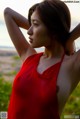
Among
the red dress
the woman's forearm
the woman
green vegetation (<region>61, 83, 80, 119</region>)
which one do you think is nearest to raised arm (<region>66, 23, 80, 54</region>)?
the woman

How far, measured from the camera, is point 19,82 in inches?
44.5

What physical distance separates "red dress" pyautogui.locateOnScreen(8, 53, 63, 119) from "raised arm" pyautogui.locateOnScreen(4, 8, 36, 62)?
0.15 meters

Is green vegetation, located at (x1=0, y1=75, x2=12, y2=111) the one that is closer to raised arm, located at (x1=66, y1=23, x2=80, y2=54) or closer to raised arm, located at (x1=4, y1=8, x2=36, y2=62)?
raised arm, located at (x1=4, y1=8, x2=36, y2=62)

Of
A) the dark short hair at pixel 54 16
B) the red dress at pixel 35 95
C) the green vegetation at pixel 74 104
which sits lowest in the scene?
the green vegetation at pixel 74 104

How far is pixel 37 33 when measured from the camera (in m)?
1.15

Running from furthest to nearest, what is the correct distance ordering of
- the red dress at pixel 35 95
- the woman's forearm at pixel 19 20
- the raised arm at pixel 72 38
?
the woman's forearm at pixel 19 20 → the raised arm at pixel 72 38 → the red dress at pixel 35 95

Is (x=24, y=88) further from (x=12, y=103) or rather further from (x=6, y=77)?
(x=6, y=77)

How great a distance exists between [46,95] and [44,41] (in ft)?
0.64

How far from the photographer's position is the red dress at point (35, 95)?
1104mm

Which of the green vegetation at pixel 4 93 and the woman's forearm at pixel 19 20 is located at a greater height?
the woman's forearm at pixel 19 20

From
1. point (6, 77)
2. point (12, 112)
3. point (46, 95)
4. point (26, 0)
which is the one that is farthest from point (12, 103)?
point (26, 0)

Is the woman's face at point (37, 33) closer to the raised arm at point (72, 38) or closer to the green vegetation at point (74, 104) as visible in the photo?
→ the raised arm at point (72, 38)

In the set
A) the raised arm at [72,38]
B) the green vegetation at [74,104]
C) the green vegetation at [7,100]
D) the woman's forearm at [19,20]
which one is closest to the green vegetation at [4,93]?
the green vegetation at [7,100]

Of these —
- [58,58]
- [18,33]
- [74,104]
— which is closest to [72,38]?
[58,58]
